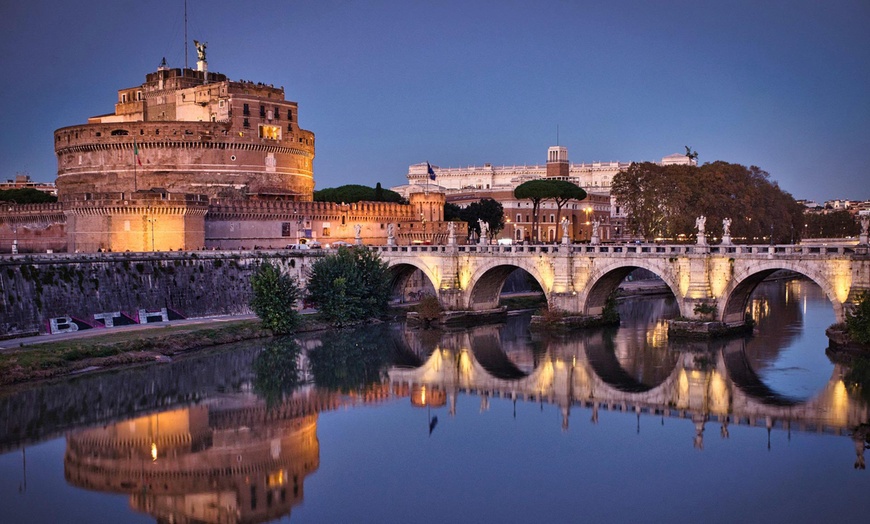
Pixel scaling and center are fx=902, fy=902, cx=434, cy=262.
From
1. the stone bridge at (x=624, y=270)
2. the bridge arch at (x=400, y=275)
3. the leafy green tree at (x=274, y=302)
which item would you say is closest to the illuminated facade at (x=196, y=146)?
the bridge arch at (x=400, y=275)

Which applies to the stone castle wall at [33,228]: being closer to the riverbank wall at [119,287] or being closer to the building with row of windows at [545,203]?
the riverbank wall at [119,287]

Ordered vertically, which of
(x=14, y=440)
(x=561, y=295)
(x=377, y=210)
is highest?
(x=377, y=210)

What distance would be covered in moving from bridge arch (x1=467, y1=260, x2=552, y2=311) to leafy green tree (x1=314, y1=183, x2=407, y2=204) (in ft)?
96.8

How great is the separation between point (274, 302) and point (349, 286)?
5368mm

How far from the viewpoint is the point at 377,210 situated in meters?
69.9

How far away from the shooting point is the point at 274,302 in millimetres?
43906

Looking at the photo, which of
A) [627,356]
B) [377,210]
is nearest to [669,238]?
[377,210]

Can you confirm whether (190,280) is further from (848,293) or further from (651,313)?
(848,293)

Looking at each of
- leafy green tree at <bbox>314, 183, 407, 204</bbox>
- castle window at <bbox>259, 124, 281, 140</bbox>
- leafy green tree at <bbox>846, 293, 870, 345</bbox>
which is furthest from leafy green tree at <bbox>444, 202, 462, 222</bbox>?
leafy green tree at <bbox>846, 293, 870, 345</bbox>

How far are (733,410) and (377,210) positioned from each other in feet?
142

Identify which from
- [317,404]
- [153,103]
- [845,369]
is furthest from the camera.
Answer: [153,103]

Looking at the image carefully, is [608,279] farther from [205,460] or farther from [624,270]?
[205,460]

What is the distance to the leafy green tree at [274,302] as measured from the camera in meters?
43.7

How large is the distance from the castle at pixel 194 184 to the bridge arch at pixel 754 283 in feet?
77.2
